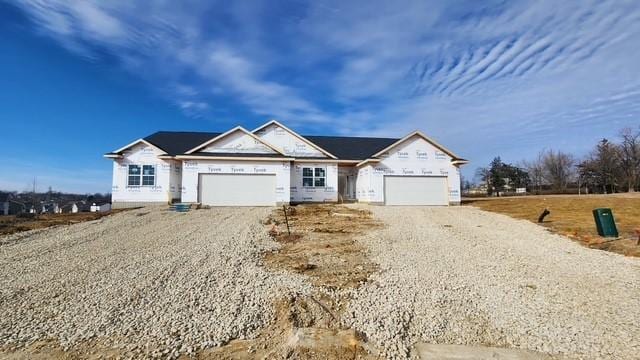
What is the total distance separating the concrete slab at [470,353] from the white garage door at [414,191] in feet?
56.0

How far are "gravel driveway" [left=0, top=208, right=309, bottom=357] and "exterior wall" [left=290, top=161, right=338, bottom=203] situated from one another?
1113 cm

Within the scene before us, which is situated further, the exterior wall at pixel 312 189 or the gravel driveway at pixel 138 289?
the exterior wall at pixel 312 189

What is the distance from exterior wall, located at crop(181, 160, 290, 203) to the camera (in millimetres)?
19094

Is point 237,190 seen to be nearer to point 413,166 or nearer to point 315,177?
point 315,177

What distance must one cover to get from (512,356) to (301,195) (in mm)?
18137

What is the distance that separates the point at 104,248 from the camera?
890 cm

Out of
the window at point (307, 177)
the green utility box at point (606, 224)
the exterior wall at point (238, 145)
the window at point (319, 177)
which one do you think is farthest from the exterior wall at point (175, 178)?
the green utility box at point (606, 224)

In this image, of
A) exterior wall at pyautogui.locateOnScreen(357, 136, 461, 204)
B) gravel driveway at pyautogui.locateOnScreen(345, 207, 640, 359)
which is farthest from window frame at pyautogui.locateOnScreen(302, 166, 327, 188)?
gravel driveway at pyautogui.locateOnScreen(345, 207, 640, 359)

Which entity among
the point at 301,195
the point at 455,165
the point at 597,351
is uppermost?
the point at 455,165

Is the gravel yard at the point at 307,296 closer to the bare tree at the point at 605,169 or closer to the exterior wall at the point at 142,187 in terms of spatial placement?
the exterior wall at the point at 142,187

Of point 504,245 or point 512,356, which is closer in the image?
point 512,356

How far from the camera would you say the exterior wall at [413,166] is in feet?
69.5

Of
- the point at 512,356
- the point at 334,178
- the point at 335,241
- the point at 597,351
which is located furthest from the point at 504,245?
the point at 334,178

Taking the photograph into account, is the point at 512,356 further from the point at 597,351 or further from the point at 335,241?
the point at 335,241
